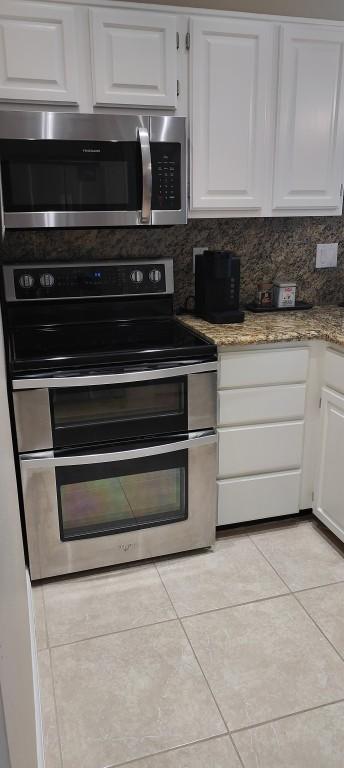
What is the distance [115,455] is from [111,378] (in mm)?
287

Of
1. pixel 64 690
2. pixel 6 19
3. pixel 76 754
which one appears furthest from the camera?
pixel 6 19

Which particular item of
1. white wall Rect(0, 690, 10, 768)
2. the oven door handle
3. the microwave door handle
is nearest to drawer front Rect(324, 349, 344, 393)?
the oven door handle

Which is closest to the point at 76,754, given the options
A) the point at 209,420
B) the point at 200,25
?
the point at 209,420

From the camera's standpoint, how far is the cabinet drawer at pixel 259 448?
2232mm

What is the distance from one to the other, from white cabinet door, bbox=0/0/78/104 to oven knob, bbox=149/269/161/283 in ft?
2.40

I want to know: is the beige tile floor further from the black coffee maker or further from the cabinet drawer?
the black coffee maker

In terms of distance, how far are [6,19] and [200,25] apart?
27.6 inches

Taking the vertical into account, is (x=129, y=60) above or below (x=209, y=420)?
above

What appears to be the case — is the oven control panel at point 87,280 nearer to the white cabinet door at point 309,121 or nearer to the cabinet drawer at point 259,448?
the white cabinet door at point 309,121

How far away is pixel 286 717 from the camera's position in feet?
5.02

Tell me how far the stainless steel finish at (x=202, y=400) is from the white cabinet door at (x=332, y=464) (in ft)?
1.57

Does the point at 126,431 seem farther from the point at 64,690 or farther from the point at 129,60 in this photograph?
the point at 129,60

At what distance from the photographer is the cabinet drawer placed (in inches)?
87.9

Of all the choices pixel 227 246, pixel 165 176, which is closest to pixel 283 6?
pixel 165 176
